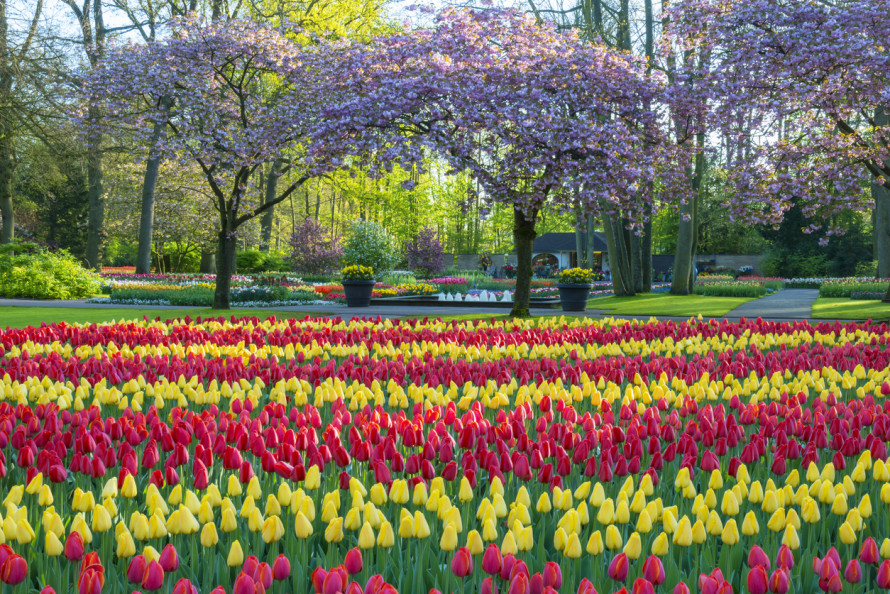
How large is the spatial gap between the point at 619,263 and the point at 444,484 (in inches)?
845

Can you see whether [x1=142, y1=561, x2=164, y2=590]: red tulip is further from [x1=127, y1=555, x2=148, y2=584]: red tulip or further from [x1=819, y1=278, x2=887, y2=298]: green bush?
[x1=819, y1=278, x2=887, y2=298]: green bush

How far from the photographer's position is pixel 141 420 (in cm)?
373

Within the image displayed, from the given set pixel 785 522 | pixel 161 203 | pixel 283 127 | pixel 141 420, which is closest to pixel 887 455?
pixel 785 522

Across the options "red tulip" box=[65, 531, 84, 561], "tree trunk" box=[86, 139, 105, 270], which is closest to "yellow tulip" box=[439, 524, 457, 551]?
"red tulip" box=[65, 531, 84, 561]

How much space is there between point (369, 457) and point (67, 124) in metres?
24.6

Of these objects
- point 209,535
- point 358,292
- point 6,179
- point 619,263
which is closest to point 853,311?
point 619,263

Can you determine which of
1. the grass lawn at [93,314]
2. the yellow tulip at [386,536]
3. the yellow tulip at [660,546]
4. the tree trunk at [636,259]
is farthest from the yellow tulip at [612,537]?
the tree trunk at [636,259]

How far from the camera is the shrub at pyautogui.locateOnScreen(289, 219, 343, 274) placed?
36781 mm

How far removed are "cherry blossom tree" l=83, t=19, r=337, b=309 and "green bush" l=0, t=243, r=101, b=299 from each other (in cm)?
698

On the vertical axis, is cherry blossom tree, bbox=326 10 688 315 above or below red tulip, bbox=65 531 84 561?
above

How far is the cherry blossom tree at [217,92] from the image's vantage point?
15.2 meters

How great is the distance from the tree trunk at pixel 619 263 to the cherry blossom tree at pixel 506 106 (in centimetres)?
968

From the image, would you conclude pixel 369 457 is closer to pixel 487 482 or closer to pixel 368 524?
pixel 487 482

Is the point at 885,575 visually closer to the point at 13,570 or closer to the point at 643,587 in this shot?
the point at 643,587
